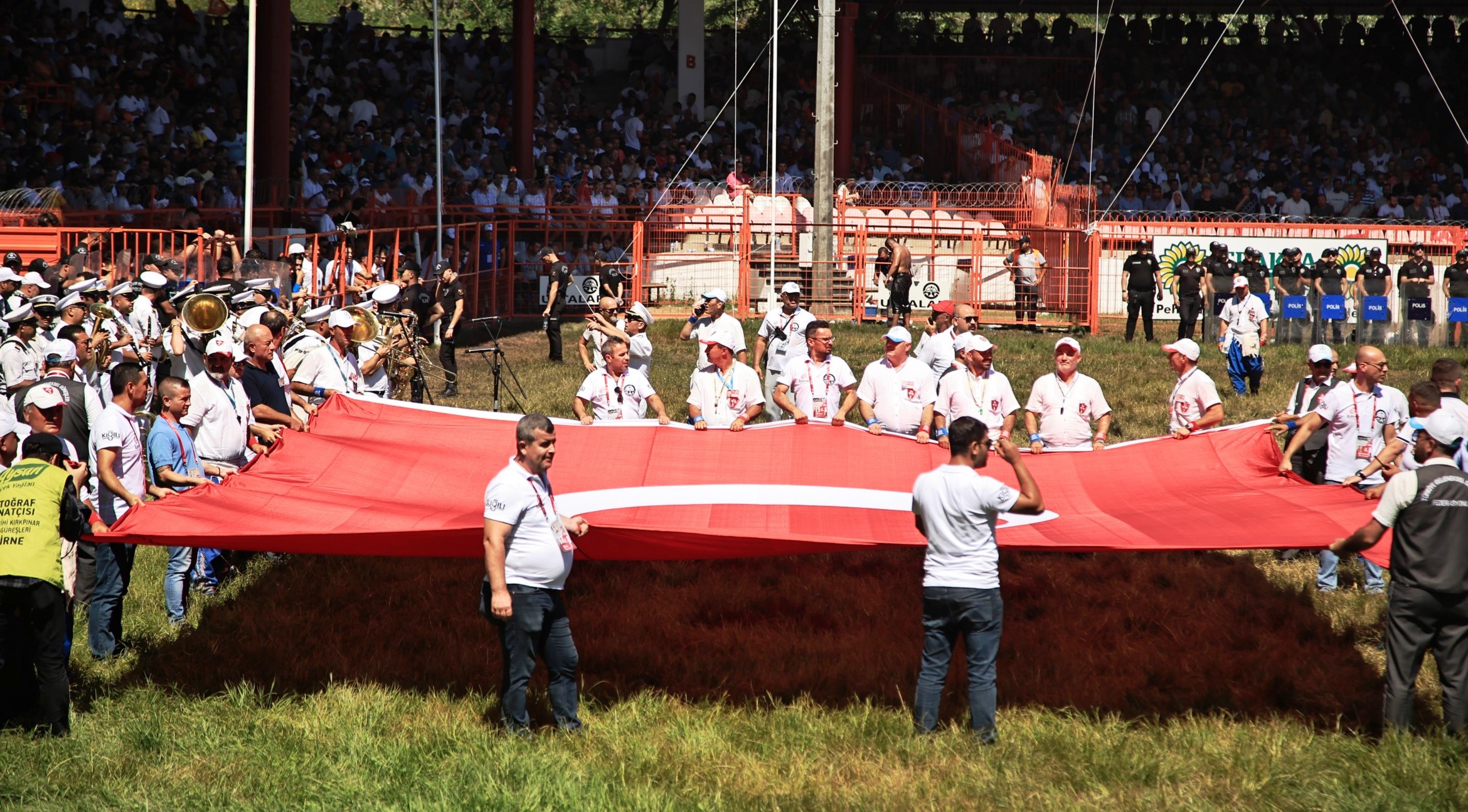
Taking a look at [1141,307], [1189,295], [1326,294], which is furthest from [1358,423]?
[1326,294]

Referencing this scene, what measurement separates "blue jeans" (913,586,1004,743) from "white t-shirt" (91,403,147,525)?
4.78 metres

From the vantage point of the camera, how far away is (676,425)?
10.5 m

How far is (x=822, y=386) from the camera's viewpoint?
38.2 feet

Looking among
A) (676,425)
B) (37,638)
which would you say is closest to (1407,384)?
(676,425)

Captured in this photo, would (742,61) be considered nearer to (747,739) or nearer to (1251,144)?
(1251,144)

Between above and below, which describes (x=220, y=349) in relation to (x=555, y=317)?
below

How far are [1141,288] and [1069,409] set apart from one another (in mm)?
13381

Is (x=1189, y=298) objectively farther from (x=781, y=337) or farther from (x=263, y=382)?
(x=263, y=382)

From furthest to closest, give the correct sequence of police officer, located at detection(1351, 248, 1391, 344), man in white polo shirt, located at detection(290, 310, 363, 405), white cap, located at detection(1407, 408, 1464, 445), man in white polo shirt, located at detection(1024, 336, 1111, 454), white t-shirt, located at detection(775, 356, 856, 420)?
police officer, located at detection(1351, 248, 1391, 344) < man in white polo shirt, located at detection(290, 310, 363, 405) < white t-shirt, located at detection(775, 356, 856, 420) < man in white polo shirt, located at detection(1024, 336, 1111, 454) < white cap, located at detection(1407, 408, 1464, 445)

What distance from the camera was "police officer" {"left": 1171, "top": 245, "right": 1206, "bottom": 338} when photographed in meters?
22.4

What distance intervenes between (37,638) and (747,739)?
379 cm

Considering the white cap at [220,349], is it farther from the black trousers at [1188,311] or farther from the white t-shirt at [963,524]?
the black trousers at [1188,311]

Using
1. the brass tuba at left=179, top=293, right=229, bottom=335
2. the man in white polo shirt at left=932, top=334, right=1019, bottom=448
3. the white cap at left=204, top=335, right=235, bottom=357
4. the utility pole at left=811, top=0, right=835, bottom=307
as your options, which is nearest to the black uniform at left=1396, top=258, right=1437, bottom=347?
the utility pole at left=811, top=0, right=835, bottom=307

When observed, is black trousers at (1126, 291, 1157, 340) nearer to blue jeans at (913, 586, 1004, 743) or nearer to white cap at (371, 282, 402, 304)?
white cap at (371, 282, 402, 304)
